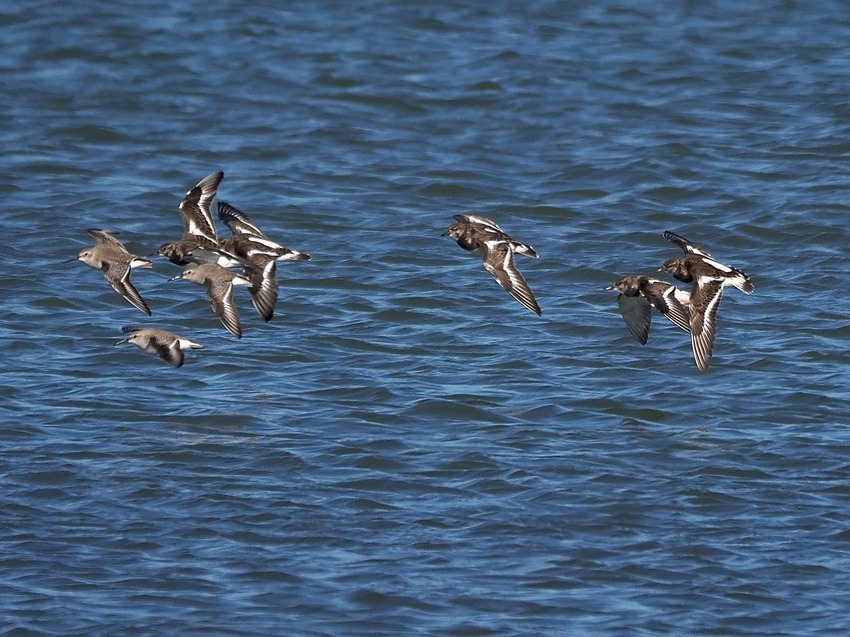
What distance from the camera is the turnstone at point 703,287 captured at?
9.67 metres

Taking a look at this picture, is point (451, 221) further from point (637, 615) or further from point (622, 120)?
point (637, 615)

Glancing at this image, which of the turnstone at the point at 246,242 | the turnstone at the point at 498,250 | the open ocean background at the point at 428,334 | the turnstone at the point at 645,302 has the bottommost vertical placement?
the open ocean background at the point at 428,334

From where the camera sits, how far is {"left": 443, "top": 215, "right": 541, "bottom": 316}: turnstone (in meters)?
9.51

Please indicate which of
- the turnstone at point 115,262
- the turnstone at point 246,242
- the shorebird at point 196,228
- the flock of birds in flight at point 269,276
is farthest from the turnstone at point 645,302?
the turnstone at point 115,262

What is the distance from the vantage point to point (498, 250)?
10094 mm

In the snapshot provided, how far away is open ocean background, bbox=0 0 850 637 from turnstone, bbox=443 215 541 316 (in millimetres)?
876

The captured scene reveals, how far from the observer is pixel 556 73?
17.6 metres

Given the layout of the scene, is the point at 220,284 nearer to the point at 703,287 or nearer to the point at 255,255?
the point at 255,255

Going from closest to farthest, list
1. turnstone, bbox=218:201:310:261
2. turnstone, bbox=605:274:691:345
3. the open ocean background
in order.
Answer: the open ocean background → turnstone, bbox=605:274:691:345 → turnstone, bbox=218:201:310:261

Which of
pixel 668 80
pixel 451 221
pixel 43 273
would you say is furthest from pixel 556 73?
pixel 43 273

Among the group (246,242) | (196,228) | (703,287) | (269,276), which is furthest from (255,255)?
(703,287)

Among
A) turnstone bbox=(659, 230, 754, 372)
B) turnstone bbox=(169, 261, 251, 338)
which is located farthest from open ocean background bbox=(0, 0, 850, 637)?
turnstone bbox=(169, 261, 251, 338)

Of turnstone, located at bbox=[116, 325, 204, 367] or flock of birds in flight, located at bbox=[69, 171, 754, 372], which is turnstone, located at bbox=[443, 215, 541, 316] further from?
turnstone, located at bbox=[116, 325, 204, 367]

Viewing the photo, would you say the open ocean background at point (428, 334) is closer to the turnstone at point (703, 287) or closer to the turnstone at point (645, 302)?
the turnstone at point (645, 302)
